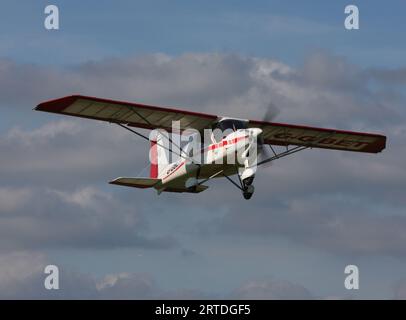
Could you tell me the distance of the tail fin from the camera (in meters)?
37.5

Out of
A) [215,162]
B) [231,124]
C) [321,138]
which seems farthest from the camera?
[321,138]

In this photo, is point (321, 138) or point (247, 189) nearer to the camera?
point (247, 189)

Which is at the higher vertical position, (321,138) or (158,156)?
(321,138)

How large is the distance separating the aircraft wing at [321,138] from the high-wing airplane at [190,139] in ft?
0.13

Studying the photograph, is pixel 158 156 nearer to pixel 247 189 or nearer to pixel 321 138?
pixel 247 189

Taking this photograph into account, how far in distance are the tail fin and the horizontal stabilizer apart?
2.66ft

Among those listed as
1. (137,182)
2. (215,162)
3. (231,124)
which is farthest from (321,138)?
(137,182)

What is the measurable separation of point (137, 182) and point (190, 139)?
105 inches

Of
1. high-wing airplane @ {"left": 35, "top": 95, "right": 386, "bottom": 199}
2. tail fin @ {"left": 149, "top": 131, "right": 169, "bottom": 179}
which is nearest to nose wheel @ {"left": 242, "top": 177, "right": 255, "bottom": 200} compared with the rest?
high-wing airplane @ {"left": 35, "top": 95, "right": 386, "bottom": 199}

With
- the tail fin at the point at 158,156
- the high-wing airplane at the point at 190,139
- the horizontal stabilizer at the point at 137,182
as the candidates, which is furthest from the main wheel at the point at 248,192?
the tail fin at the point at 158,156

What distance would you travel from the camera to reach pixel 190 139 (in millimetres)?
35250
